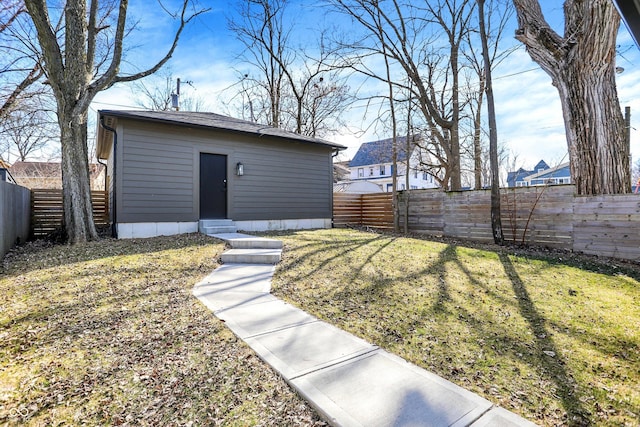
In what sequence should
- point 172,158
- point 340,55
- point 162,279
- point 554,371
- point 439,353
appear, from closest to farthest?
point 554,371
point 439,353
point 162,279
point 172,158
point 340,55

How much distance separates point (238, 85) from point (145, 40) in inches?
248

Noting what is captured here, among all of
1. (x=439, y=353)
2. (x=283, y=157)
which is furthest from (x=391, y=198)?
(x=439, y=353)

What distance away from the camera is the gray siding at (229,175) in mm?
7371

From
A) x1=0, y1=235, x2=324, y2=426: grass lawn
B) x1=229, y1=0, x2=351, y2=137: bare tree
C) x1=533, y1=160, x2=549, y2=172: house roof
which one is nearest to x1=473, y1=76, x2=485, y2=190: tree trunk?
x1=229, y1=0, x2=351, y2=137: bare tree

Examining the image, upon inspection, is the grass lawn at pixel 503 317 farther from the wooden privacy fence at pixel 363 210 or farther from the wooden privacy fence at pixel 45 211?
the wooden privacy fence at pixel 45 211

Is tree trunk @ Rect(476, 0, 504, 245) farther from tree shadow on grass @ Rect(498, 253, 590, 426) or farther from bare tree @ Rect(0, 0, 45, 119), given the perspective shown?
bare tree @ Rect(0, 0, 45, 119)

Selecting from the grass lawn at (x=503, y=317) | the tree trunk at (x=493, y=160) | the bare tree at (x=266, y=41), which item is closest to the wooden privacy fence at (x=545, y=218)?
the tree trunk at (x=493, y=160)

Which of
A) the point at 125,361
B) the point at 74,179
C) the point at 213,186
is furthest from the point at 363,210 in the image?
the point at 125,361

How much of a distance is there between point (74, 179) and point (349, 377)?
7.33 meters

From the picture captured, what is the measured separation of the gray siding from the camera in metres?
7.37

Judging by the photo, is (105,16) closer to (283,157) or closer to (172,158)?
(172,158)

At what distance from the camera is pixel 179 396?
1.80m

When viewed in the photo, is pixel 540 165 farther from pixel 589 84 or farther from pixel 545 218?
pixel 545 218

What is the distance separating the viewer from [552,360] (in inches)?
89.7
